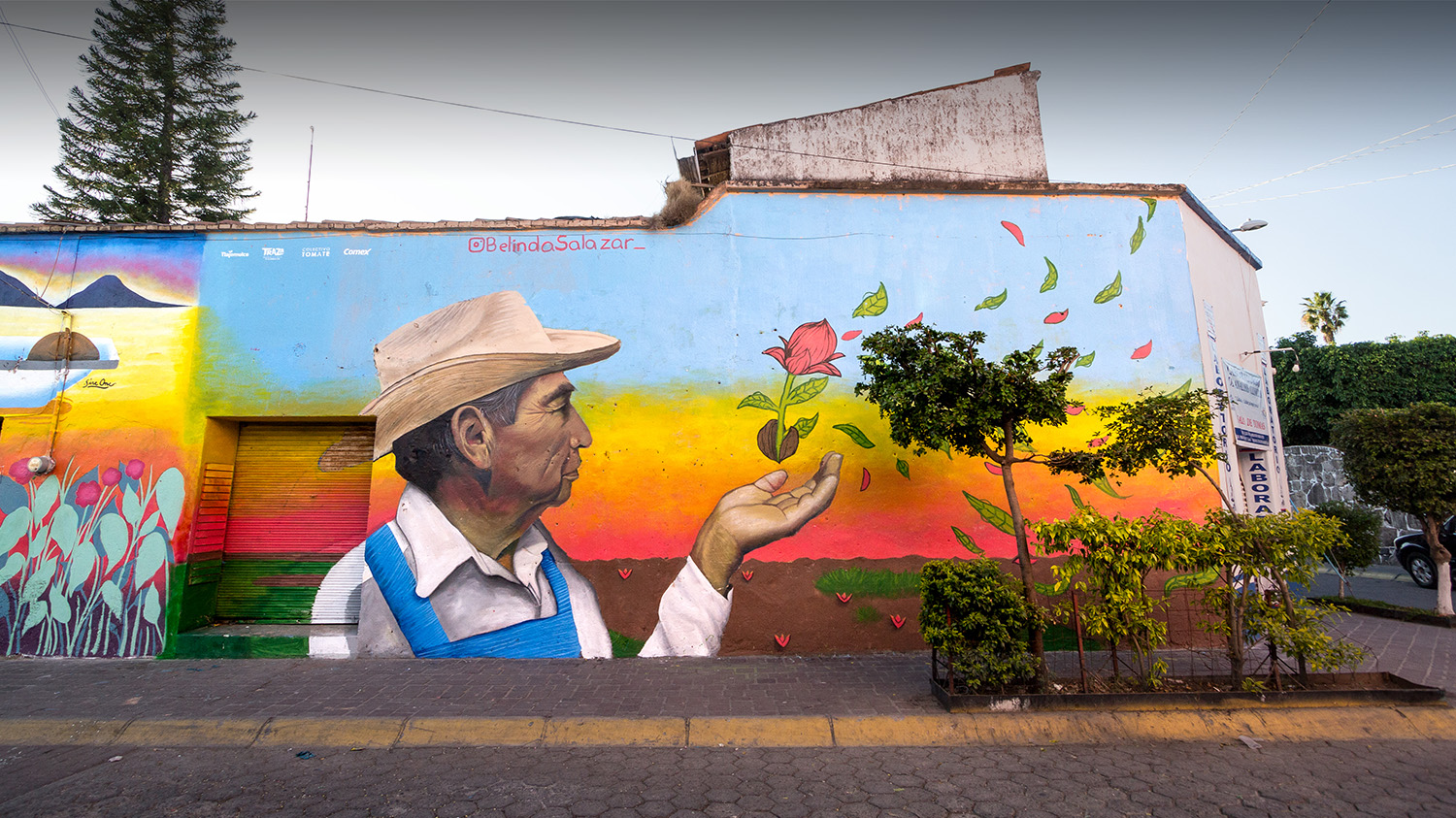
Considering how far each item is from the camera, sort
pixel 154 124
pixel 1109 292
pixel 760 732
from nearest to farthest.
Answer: pixel 760 732
pixel 1109 292
pixel 154 124

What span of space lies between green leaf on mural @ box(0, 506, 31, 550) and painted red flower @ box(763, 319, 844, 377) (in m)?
8.59

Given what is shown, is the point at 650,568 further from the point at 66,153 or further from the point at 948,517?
the point at 66,153

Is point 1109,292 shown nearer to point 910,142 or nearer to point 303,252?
point 910,142

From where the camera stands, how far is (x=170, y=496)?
23.9ft

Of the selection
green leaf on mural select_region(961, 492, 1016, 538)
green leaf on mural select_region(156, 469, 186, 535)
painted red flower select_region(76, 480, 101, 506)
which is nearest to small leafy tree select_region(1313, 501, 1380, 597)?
green leaf on mural select_region(961, 492, 1016, 538)

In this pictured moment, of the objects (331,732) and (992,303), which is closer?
(331,732)

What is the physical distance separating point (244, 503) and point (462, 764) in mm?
5232

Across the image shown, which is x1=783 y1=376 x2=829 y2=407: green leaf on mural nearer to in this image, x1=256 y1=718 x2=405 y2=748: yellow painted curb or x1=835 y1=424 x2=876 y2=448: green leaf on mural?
x1=835 y1=424 x2=876 y2=448: green leaf on mural

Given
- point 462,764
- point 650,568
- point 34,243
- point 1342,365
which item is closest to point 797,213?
point 650,568

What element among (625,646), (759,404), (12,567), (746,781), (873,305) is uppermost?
(873,305)

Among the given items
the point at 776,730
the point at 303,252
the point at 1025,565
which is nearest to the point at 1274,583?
the point at 1025,565

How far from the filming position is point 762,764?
455 centimetres

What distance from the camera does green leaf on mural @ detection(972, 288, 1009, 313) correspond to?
779 centimetres

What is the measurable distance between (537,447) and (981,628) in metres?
4.92
